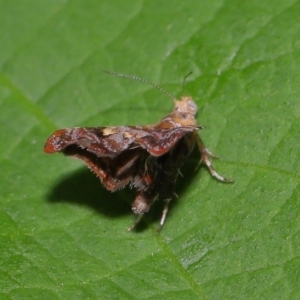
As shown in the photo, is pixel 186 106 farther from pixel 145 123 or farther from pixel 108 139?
pixel 108 139

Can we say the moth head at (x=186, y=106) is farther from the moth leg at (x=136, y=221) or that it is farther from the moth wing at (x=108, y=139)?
the moth leg at (x=136, y=221)

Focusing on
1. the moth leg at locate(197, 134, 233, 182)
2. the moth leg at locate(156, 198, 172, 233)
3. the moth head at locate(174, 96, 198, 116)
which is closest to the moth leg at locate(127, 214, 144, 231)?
the moth leg at locate(156, 198, 172, 233)

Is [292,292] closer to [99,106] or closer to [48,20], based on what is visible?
[99,106]

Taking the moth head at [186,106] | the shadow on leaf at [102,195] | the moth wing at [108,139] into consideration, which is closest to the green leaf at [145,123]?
the shadow on leaf at [102,195]

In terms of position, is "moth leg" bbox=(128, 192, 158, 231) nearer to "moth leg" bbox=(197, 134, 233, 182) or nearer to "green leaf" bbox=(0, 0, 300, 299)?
"green leaf" bbox=(0, 0, 300, 299)

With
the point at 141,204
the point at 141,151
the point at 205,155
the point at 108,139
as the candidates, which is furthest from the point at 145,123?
the point at 141,204

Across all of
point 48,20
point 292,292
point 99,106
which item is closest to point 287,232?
point 292,292
